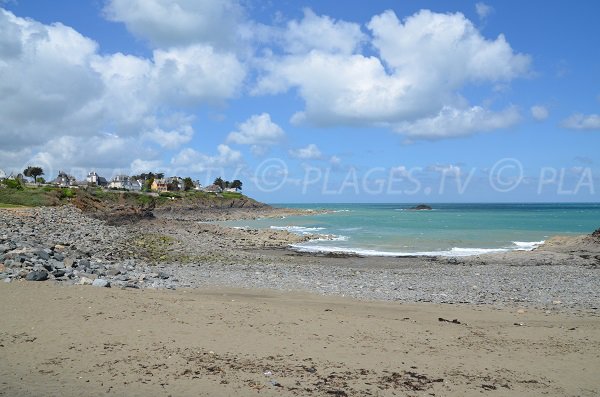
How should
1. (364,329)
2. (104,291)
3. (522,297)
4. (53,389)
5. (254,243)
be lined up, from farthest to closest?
(254,243), (522,297), (104,291), (364,329), (53,389)

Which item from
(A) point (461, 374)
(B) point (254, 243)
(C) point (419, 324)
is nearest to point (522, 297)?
(C) point (419, 324)

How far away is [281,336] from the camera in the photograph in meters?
8.88

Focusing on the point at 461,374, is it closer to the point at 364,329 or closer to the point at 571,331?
the point at 364,329

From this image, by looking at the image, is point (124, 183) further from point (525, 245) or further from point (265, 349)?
point (265, 349)

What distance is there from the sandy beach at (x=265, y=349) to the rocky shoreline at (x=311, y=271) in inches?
103

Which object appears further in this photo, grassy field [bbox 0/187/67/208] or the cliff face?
grassy field [bbox 0/187/67/208]

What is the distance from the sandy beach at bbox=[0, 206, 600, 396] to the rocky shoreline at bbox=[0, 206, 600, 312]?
146 mm

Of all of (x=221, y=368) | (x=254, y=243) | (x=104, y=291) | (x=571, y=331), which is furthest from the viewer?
(x=254, y=243)

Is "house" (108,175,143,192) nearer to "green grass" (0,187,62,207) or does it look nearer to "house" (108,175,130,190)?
"house" (108,175,130,190)

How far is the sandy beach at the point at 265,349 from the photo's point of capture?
6578mm

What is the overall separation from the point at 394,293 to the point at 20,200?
56.6 metres

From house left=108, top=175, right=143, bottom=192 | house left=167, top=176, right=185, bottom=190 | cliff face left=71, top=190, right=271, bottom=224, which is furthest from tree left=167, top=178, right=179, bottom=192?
cliff face left=71, top=190, right=271, bottom=224

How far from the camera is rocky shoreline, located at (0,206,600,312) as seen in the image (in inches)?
565

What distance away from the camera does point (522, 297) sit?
1523 cm
